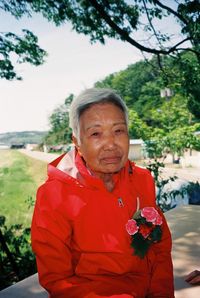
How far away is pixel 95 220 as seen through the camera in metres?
1.39

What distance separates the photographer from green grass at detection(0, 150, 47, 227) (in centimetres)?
1382

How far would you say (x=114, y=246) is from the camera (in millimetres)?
1382

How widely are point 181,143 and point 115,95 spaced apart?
31.7 ft

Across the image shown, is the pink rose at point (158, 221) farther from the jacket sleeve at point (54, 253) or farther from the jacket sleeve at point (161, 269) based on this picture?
the jacket sleeve at point (54, 253)

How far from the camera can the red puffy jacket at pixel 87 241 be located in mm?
1274

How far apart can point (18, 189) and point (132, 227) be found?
20111 millimetres

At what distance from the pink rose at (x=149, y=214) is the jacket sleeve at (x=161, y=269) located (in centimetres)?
14

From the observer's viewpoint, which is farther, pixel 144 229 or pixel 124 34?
pixel 124 34

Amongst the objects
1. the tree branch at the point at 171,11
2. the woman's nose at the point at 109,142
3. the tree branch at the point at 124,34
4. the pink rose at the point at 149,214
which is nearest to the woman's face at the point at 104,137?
the woman's nose at the point at 109,142

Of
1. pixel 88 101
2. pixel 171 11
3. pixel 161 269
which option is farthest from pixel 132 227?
pixel 171 11

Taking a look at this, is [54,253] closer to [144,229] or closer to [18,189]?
A: [144,229]

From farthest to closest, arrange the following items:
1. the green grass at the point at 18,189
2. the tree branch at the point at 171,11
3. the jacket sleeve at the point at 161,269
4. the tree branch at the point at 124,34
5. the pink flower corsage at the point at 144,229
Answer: the green grass at the point at 18,189 < the tree branch at the point at 171,11 < the tree branch at the point at 124,34 < the jacket sleeve at the point at 161,269 < the pink flower corsage at the point at 144,229

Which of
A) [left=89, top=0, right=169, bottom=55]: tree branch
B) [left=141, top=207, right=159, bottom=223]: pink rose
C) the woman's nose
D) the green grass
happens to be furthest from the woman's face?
the green grass

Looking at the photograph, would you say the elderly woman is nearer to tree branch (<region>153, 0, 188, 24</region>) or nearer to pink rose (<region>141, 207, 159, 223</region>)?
pink rose (<region>141, 207, 159, 223</region>)
